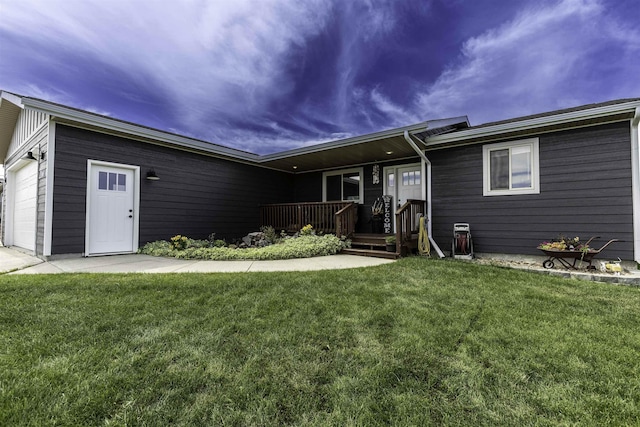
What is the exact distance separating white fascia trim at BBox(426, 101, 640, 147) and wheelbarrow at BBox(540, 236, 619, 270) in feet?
6.89

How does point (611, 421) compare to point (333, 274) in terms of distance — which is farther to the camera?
point (333, 274)

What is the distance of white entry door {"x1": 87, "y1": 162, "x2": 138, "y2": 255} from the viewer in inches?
229

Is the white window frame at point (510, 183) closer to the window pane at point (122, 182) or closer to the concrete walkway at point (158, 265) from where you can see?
the concrete walkway at point (158, 265)

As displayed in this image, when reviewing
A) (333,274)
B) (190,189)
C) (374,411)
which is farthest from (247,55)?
(374,411)

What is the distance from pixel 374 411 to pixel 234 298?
77.8 inches

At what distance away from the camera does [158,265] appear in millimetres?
4840

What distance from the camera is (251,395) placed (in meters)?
1.46

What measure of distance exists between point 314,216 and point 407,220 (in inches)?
102

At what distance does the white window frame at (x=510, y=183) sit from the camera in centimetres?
550

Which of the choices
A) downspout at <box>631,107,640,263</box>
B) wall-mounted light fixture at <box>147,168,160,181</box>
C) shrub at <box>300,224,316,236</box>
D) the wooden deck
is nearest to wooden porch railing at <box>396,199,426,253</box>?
the wooden deck

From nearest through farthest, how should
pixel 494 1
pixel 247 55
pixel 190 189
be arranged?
pixel 494 1, pixel 190 189, pixel 247 55

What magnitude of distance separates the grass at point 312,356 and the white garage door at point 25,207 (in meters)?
4.24

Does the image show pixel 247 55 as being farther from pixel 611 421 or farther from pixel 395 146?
pixel 611 421

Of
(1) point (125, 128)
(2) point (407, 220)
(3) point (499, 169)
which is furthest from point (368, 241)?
(1) point (125, 128)
